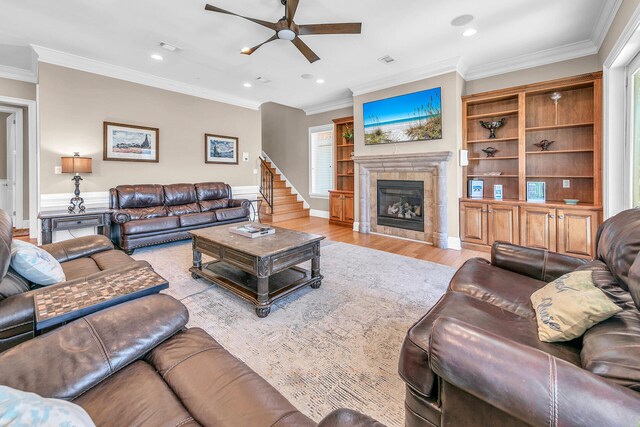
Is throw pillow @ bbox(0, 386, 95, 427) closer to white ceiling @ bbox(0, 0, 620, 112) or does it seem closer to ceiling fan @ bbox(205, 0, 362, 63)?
ceiling fan @ bbox(205, 0, 362, 63)

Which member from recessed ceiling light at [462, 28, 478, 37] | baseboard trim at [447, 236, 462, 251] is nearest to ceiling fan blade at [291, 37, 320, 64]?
recessed ceiling light at [462, 28, 478, 37]

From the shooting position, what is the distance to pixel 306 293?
2.84 meters

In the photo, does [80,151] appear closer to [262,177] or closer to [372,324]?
A: [262,177]

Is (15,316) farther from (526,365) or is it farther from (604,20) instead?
(604,20)

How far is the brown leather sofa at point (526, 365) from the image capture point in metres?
0.75

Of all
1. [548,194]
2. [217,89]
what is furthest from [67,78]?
[548,194]

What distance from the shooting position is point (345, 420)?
28.4 inches

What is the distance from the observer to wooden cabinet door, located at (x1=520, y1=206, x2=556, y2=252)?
386cm

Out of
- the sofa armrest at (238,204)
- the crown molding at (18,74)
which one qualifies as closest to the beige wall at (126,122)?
the crown molding at (18,74)

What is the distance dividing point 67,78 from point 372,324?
18.7 feet

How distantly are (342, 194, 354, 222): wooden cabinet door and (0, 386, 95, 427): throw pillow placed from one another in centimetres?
595

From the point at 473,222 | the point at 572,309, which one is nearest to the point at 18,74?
the point at 572,309

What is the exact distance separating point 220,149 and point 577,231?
254 inches

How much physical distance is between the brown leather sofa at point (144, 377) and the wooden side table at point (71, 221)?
149 inches
